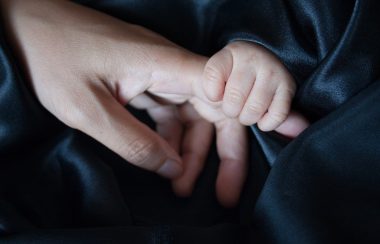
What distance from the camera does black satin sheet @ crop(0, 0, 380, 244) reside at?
1.55ft

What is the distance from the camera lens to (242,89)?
0.55 m

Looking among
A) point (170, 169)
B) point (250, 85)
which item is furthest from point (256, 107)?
point (170, 169)

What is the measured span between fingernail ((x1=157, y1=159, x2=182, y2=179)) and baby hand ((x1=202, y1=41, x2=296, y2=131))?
13 cm

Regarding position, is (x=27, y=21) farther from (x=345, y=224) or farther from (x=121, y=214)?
(x=345, y=224)

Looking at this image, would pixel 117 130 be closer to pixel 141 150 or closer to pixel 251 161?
pixel 141 150

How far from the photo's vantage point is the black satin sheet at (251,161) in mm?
473

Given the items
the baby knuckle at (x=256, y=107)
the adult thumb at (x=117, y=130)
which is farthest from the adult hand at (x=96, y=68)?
the baby knuckle at (x=256, y=107)

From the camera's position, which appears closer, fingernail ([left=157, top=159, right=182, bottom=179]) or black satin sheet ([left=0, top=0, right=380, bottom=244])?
black satin sheet ([left=0, top=0, right=380, bottom=244])

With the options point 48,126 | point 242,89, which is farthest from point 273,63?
point 48,126

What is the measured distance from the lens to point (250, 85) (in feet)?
1.82

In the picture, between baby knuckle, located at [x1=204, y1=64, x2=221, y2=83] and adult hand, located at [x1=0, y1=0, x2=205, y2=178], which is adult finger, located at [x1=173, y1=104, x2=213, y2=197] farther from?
baby knuckle, located at [x1=204, y1=64, x2=221, y2=83]

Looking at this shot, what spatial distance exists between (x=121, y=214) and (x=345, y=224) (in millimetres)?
276

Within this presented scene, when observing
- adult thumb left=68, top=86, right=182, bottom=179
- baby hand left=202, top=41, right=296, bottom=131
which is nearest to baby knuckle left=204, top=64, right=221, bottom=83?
baby hand left=202, top=41, right=296, bottom=131

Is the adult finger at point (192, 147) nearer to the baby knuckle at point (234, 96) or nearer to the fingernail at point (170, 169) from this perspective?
the fingernail at point (170, 169)
